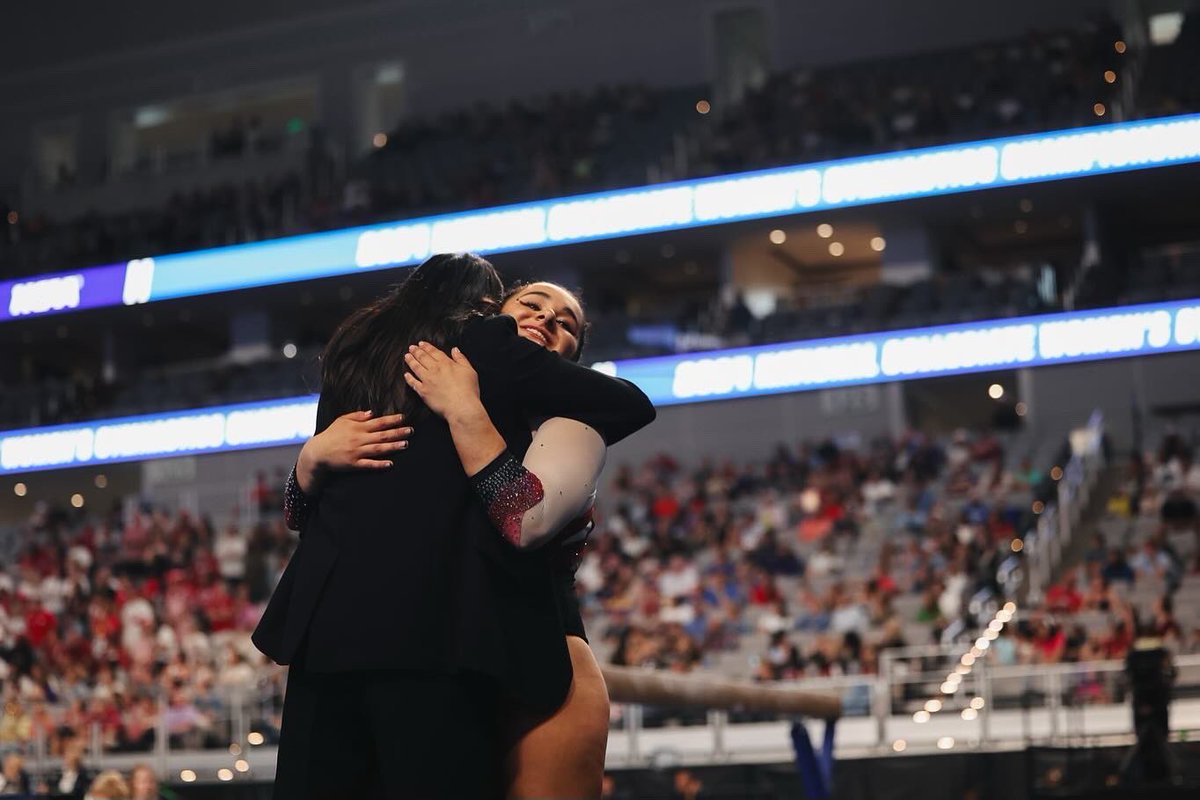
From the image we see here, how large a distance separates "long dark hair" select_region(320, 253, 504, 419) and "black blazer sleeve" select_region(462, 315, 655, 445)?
5cm

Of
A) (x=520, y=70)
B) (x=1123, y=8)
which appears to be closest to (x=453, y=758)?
(x=1123, y=8)

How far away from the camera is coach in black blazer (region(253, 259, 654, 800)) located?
198 cm

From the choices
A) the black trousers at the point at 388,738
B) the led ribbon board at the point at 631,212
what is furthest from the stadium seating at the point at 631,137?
the black trousers at the point at 388,738

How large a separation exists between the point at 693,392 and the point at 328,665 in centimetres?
1275

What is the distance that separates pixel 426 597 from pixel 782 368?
1206cm

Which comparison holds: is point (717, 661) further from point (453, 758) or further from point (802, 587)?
point (453, 758)

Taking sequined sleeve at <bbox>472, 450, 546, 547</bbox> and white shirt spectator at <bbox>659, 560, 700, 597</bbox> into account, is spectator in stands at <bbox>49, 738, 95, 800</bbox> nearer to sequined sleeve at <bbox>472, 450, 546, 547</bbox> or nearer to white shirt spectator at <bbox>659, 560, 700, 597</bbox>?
white shirt spectator at <bbox>659, 560, 700, 597</bbox>


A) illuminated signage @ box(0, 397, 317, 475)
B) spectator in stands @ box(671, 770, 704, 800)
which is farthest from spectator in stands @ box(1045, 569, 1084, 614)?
illuminated signage @ box(0, 397, 317, 475)

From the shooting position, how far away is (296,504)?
89.8 inches

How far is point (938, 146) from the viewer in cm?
1623

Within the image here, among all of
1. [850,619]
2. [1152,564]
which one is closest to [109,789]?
[850,619]

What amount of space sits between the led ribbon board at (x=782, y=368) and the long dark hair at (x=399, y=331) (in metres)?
10.9

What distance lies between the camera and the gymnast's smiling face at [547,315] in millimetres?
2318

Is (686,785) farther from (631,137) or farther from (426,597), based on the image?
→ (631,137)
